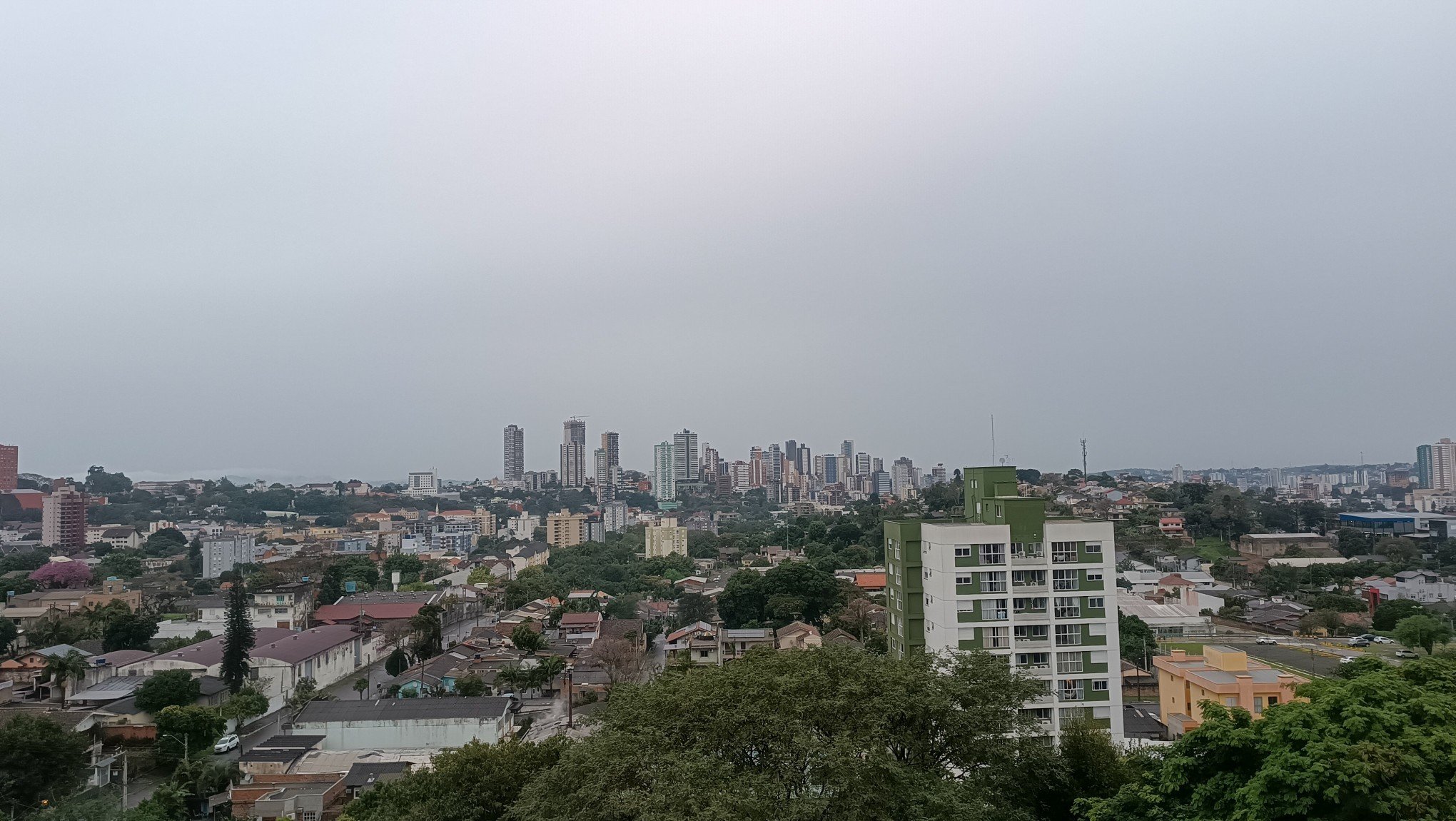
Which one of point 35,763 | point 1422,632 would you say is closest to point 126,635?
point 35,763

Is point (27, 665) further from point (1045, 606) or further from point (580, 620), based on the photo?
point (1045, 606)

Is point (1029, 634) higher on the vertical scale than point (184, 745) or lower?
higher

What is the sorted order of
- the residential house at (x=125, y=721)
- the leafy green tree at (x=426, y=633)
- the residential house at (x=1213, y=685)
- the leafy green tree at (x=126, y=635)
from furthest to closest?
1. the leafy green tree at (x=426, y=633)
2. the leafy green tree at (x=126, y=635)
3. the residential house at (x=125, y=721)
4. the residential house at (x=1213, y=685)

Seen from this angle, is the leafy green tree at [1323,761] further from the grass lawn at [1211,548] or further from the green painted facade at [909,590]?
the grass lawn at [1211,548]

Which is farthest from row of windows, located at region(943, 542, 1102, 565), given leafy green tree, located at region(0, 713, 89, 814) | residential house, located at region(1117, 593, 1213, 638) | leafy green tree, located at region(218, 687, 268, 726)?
leafy green tree, located at region(218, 687, 268, 726)

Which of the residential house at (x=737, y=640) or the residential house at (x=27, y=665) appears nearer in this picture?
the residential house at (x=27, y=665)

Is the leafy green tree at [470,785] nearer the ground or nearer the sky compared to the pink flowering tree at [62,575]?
nearer the sky

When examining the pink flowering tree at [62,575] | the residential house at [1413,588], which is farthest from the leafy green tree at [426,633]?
the residential house at [1413,588]
